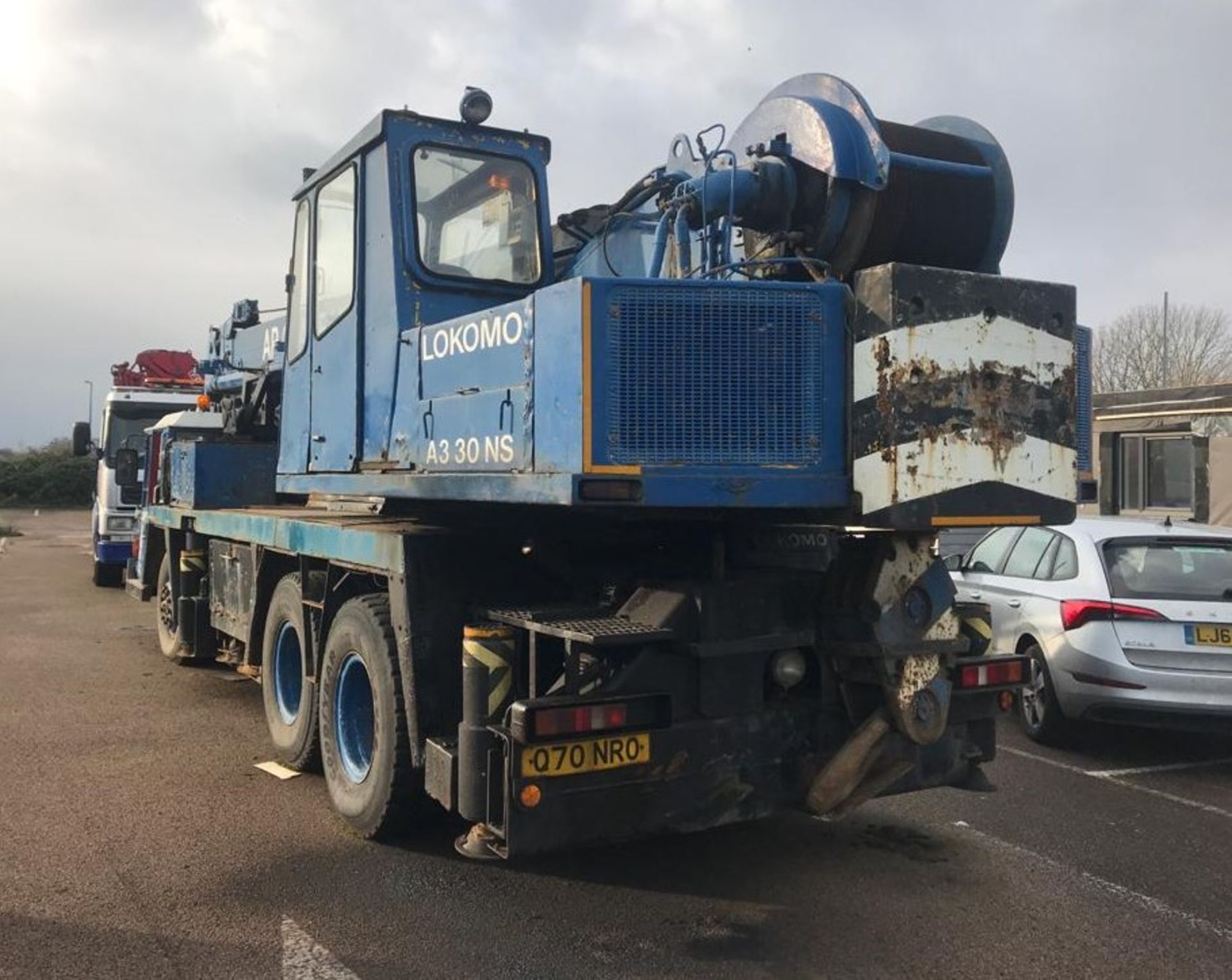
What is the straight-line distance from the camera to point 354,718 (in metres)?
5.60

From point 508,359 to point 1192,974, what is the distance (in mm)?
3285

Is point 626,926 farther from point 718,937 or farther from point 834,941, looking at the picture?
point 834,941

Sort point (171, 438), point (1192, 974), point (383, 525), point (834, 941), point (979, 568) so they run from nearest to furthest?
point (1192, 974) → point (834, 941) → point (383, 525) → point (979, 568) → point (171, 438)

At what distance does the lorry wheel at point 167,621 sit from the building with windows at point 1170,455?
12.1 m

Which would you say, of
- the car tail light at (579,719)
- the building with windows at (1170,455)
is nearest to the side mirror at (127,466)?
the car tail light at (579,719)

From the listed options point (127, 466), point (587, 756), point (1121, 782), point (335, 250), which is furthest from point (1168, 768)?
point (127, 466)

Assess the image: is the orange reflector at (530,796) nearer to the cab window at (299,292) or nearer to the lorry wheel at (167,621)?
the cab window at (299,292)

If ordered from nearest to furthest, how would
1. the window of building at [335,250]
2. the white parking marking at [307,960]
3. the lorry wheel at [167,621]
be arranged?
the white parking marking at [307,960] < the window of building at [335,250] < the lorry wheel at [167,621]

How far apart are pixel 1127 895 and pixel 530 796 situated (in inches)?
102

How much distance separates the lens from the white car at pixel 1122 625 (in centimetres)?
652

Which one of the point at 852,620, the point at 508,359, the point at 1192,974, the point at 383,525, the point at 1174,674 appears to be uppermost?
the point at 508,359

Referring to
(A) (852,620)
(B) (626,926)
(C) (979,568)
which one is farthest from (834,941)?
(C) (979,568)

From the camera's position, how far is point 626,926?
4266 millimetres

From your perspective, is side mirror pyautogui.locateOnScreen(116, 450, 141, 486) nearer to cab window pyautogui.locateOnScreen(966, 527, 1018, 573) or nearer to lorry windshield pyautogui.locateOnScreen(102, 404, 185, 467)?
lorry windshield pyautogui.locateOnScreen(102, 404, 185, 467)
